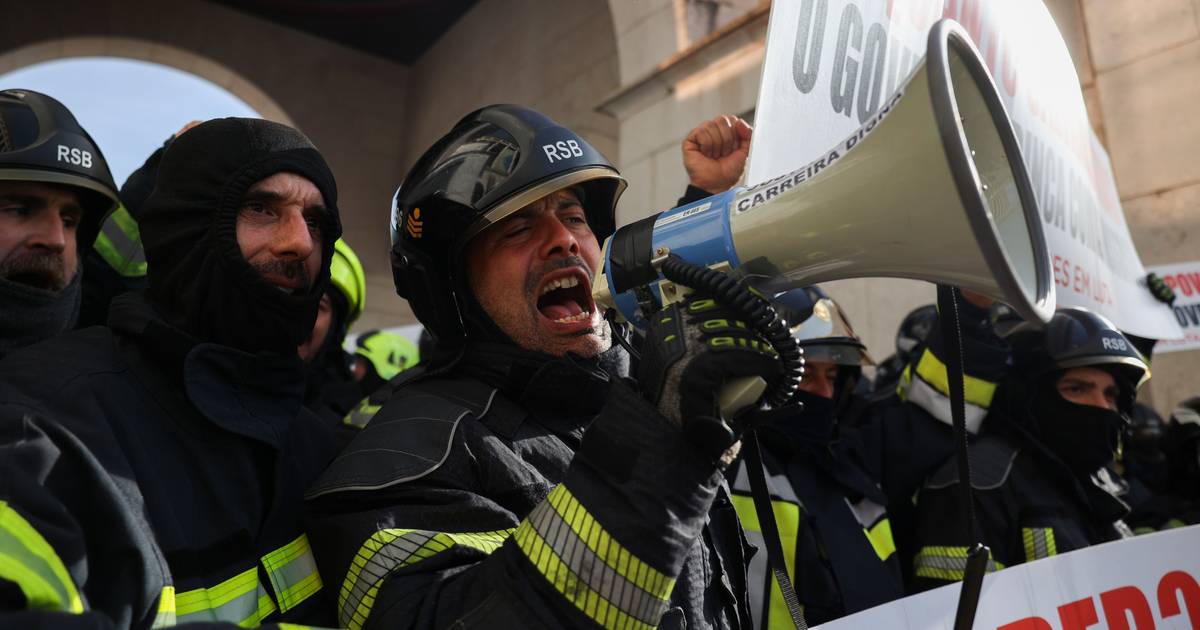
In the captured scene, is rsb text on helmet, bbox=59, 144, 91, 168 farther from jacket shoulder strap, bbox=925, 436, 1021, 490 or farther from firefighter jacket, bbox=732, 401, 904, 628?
jacket shoulder strap, bbox=925, 436, 1021, 490

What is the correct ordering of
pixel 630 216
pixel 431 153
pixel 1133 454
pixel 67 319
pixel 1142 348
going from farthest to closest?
1. pixel 630 216
2. pixel 1133 454
3. pixel 1142 348
4. pixel 67 319
5. pixel 431 153

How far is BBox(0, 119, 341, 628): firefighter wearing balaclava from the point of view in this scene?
4.20 ft

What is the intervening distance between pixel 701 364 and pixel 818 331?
8.20 ft

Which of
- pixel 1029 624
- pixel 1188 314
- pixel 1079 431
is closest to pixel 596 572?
pixel 1029 624

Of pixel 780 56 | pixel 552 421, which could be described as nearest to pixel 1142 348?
pixel 780 56

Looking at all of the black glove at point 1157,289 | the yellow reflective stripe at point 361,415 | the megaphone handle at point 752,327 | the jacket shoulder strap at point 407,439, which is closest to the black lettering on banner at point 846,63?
the megaphone handle at point 752,327

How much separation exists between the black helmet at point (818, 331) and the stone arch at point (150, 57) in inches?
453

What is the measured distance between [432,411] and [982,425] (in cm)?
259

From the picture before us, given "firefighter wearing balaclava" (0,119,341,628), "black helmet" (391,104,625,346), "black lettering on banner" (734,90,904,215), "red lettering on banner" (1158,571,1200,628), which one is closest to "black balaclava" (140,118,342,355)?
"firefighter wearing balaclava" (0,119,341,628)

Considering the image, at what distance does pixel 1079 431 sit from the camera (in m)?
3.57

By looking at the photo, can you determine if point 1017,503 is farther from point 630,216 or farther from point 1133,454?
point 630,216

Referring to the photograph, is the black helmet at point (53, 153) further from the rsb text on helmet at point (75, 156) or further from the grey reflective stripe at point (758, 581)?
the grey reflective stripe at point (758, 581)

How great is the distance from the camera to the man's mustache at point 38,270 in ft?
7.51

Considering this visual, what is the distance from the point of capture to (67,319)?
2.34 metres
